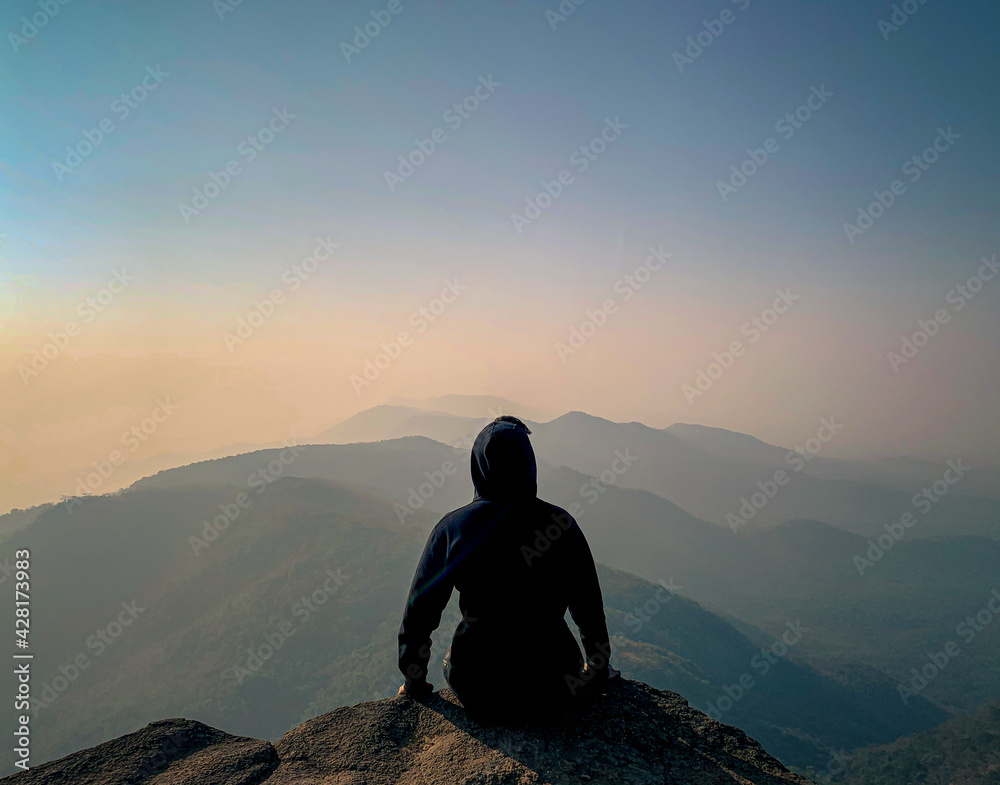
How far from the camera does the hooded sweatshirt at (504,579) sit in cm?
309

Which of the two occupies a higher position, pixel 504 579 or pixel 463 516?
pixel 463 516

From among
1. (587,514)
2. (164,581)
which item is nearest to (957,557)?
(587,514)

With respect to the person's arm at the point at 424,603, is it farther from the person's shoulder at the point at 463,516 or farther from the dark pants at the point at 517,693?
the dark pants at the point at 517,693

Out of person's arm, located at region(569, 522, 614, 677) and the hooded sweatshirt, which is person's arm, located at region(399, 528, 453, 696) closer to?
the hooded sweatshirt

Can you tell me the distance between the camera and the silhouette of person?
3.09 m

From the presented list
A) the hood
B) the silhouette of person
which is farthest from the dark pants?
the hood

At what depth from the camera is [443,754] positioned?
2.81 m

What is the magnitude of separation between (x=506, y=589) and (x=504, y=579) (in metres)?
0.07

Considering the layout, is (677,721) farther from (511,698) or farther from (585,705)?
(511,698)

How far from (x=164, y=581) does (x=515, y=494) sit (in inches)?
3873

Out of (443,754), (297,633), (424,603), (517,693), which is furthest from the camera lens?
(297,633)

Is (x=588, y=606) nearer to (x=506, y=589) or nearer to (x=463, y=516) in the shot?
(x=506, y=589)

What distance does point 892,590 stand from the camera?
484 ft

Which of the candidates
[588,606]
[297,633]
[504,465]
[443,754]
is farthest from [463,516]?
[297,633]
